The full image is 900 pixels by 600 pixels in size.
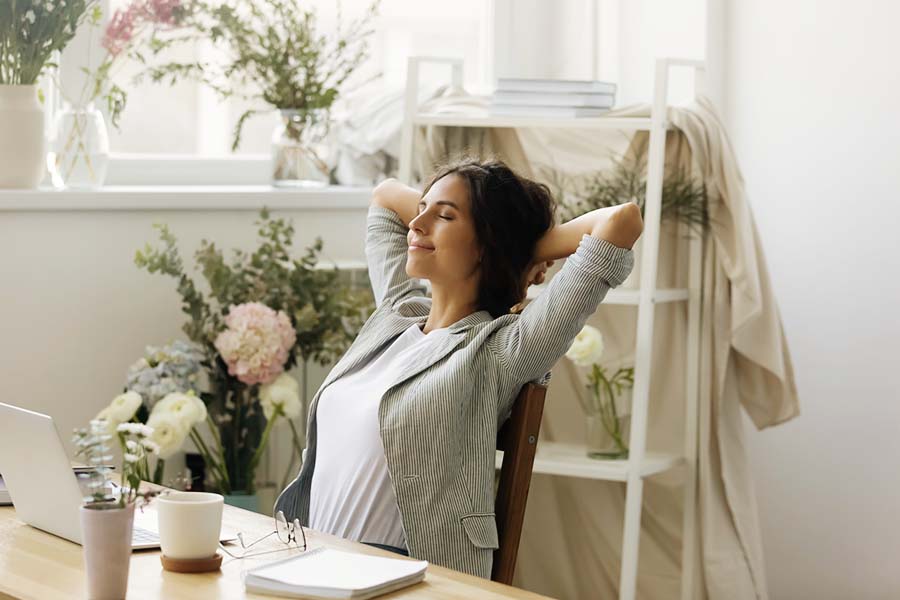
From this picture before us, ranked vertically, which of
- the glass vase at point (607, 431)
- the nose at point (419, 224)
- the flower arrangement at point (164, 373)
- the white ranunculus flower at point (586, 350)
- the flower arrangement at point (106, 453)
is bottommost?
the glass vase at point (607, 431)

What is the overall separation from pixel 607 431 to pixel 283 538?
141cm

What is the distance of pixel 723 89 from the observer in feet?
11.3

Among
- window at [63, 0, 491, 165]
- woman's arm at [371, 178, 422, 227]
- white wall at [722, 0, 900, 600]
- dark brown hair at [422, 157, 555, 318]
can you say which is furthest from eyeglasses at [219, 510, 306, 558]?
white wall at [722, 0, 900, 600]

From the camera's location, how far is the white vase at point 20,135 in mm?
2787

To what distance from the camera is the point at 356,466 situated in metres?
2.02

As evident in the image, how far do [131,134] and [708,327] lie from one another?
157 centimetres

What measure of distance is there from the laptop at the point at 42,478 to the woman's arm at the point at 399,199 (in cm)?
88

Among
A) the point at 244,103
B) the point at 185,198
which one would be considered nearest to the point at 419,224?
the point at 185,198

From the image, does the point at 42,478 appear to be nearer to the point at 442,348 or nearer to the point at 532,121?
the point at 442,348

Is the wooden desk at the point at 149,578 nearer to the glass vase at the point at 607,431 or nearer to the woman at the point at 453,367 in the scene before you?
the woman at the point at 453,367

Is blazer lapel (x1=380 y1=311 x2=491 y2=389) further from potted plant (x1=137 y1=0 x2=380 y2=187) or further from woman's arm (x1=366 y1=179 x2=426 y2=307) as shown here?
potted plant (x1=137 y1=0 x2=380 y2=187)

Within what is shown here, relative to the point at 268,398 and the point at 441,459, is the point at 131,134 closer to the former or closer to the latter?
the point at 268,398

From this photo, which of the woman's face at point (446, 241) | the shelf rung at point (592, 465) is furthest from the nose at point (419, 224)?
the shelf rung at point (592, 465)

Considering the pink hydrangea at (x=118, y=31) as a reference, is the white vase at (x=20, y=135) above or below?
below
